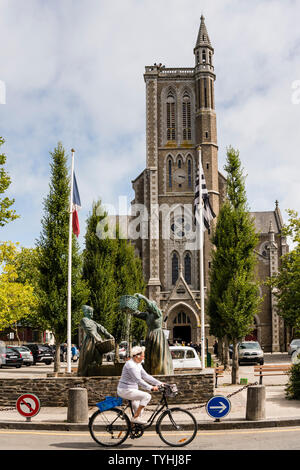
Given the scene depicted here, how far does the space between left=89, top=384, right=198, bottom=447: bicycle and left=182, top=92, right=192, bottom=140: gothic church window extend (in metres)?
46.0

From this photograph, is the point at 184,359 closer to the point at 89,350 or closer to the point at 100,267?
the point at 89,350

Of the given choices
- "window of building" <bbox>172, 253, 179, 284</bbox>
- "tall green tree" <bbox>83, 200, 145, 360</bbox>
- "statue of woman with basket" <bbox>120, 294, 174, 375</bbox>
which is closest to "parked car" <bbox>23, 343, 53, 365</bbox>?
"tall green tree" <bbox>83, 200, 145, 360</bbox>

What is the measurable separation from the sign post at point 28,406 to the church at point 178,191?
36.6 m

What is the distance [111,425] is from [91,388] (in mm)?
4646

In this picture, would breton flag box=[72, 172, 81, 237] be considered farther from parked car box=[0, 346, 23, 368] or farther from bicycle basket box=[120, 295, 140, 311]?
parked car box=[0, 346, 23, 368]

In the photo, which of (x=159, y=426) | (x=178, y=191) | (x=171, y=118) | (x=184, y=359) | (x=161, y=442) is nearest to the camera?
(x=159, y=426)

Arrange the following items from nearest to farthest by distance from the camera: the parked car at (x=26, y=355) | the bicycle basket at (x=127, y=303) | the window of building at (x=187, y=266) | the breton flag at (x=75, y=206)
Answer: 1. the bicycle basket at (x=127, y=303)
2. the breton flag at (x=75, y=206)
3. the parked car at (x=26, y=355)
4. the window of building at (x=187, y=266)

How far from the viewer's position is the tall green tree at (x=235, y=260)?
21844 millimetres

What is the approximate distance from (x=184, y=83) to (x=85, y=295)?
34.5 metres

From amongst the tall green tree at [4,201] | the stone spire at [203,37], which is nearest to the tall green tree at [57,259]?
the tall green tree at [4,201]

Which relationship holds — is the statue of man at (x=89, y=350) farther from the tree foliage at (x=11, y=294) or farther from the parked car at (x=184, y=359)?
the tree foliage at (x=11, y=294)

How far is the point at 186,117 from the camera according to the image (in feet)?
175

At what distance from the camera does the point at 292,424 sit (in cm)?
1059

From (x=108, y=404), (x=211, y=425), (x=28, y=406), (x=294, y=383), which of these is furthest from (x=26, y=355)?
(x=108, y=404)
